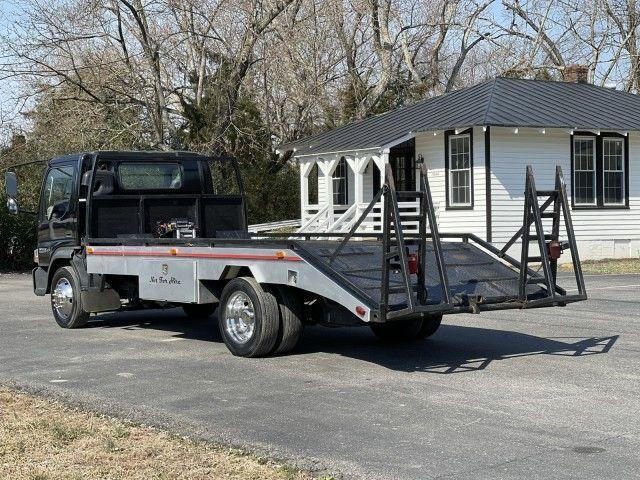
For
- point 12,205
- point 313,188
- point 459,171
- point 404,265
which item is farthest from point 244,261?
point 313,188

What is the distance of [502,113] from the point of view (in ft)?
79.5

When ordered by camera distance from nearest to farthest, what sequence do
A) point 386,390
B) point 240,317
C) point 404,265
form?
1. point 386,390
2. point 404,265
3. point 240,317

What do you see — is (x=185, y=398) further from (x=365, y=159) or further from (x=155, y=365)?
(x=365, y=159)

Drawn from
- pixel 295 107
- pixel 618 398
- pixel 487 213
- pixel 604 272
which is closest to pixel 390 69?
pixel 295 107

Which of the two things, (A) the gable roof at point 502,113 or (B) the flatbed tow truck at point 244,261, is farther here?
(A) the gable roof at point 502,113

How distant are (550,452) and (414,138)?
2089 cm

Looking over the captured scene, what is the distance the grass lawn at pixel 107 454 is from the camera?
19.1 ft

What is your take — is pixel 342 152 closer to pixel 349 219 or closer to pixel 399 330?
pixel 349 219

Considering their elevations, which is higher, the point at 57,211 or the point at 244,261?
the point at 57,211

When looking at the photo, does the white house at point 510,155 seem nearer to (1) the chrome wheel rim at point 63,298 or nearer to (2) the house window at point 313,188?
(2) the house window at point 313,188

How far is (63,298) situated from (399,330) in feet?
15.2

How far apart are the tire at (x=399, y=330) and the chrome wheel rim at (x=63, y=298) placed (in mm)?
4169

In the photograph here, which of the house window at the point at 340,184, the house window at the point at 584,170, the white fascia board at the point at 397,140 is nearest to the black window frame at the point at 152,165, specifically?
the white fascia board at the point at 397,140

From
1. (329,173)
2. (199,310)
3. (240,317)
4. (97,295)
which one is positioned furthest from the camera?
(329,173)
